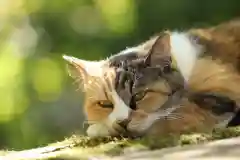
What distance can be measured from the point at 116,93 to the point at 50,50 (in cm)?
36

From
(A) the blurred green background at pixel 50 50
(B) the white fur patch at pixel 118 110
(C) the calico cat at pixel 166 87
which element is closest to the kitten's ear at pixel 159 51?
(C) the calico cat at pixel 166 87

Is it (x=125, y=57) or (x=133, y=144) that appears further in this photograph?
(x=125, y=57)

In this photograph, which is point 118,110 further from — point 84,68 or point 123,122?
point 84,68

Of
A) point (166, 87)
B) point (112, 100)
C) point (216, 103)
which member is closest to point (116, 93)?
point (112, 100)

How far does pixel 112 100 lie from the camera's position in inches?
51.1

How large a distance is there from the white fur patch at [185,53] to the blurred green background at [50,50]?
0.66 feet

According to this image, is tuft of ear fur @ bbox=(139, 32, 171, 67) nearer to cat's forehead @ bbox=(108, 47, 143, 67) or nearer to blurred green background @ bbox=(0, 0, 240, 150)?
cat's forehead @ bbox=(108, 47, 143, 67)

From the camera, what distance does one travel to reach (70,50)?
1.57 meters

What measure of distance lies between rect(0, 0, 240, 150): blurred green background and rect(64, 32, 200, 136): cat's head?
0.14 m

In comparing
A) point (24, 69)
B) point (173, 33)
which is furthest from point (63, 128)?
point (173, 33)

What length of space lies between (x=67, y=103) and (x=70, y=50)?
162 millimetres

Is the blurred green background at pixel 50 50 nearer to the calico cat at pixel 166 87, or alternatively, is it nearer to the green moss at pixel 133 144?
the calico cat at pixel 166 87

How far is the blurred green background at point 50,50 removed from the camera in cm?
154

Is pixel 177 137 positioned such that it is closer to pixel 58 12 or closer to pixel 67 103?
pixel 67 103
